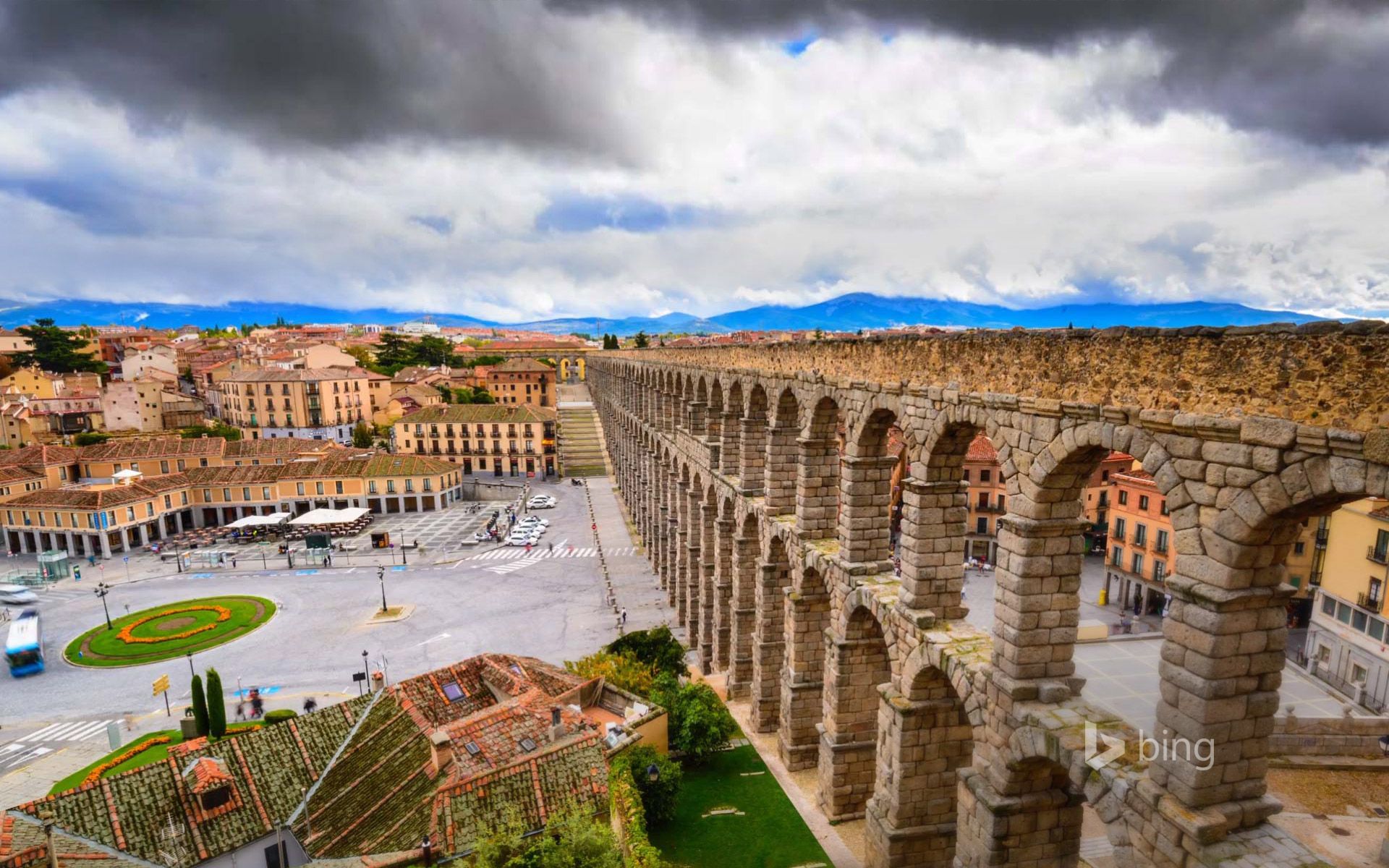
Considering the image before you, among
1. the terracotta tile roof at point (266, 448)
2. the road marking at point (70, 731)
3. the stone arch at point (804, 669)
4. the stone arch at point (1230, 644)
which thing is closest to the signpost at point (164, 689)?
the road marking at point (70, 731)

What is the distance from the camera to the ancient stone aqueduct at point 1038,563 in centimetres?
846

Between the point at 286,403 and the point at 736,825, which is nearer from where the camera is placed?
the point at 736,825

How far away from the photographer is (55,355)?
109 meters

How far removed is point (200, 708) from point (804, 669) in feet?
81.9

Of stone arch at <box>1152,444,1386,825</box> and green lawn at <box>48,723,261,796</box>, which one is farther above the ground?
stone arch at <box>1152,444,1386,825</box>

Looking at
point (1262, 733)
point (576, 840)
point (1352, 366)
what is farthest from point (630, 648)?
point (1352, 366)

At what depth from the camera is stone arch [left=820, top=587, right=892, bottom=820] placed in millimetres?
19531

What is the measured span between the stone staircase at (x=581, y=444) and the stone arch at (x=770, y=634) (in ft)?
208

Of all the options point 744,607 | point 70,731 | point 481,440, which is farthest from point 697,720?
point 481,440

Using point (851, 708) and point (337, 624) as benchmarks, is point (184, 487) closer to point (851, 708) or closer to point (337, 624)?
point (337, 624)

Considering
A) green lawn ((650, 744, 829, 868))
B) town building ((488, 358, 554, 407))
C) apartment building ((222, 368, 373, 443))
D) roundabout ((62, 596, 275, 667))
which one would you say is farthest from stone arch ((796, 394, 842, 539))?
town building ((488, 358, 554, 407))

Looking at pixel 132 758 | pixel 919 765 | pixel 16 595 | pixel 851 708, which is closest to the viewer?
pixel 919 765

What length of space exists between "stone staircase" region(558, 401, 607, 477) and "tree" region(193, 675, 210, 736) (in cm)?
5873

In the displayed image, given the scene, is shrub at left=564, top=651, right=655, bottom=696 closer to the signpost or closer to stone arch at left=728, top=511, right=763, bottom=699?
stone arch at left=728, top=511, right=763, bottom=699
